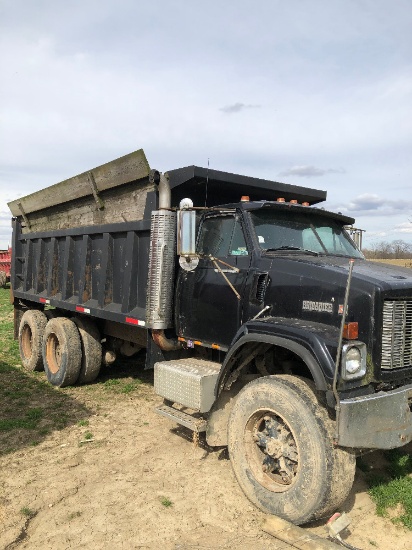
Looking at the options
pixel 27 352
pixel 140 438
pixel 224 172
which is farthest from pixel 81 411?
pixel 224 172

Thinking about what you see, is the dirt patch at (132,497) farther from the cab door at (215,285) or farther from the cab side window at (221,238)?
the cab side window at (221,238)

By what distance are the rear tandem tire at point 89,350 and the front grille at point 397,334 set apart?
15.6ft

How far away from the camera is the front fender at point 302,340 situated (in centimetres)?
332

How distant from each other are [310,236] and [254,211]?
611 mm

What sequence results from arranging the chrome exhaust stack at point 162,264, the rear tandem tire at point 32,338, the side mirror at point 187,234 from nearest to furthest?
the side mirror at point 187,234 < the chrome exhaust stack at point 162,264 < the rear tandem tire at point 32,338

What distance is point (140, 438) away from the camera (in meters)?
5.27

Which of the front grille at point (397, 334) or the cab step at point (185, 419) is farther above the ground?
the front grille at point (397, 334)

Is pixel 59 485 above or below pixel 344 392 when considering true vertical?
below

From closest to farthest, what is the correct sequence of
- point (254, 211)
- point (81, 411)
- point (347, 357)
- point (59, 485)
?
point (347, 357), point (59, 485), point (254, 211), point (81, 411)

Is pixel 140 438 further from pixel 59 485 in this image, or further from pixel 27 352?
pixel 27 352

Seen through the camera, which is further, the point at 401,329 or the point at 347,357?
the point at 401,329

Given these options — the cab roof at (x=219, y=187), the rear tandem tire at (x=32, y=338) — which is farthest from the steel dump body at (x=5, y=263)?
the cab roof at (x=219, y=187)

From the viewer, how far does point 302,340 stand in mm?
3480

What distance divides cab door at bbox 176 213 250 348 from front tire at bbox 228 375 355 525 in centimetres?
85
